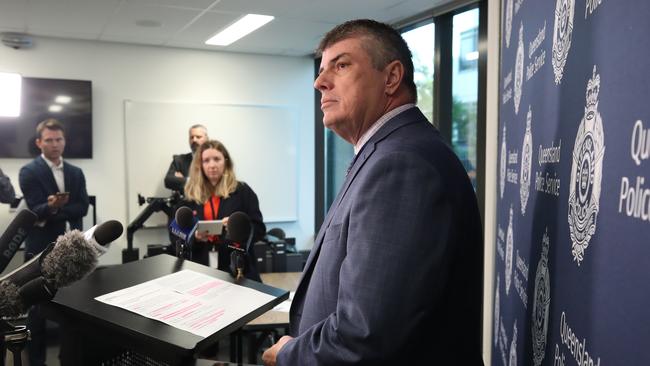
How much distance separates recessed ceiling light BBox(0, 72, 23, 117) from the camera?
504 centimetres

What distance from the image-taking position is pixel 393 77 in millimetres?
1209

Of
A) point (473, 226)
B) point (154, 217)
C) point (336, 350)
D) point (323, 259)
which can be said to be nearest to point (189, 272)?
point (323, 259)

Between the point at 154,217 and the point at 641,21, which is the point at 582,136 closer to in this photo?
the point at 641,21

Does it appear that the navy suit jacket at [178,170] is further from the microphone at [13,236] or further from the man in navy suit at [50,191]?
the microphone at [13,236]

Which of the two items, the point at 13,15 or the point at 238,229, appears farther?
the point at 13,15

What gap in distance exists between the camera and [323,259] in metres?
1.10

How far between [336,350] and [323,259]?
0.20 m

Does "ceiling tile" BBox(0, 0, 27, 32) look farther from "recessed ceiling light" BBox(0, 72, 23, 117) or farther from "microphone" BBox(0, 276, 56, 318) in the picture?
"microphone" BBox(0, 276, 56, 318)

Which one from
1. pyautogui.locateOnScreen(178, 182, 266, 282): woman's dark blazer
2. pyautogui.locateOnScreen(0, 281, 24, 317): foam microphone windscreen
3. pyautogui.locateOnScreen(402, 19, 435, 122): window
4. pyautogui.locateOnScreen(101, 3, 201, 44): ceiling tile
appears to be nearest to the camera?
pyautogui.locateOnScreen(0, 281, 24, 317): foam microphone windscreen

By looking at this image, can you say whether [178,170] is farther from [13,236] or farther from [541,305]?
[541,305]

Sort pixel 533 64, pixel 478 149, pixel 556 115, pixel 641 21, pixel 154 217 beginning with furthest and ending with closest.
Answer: pixel 154 217 < pixel 478 149 < pixel 533 64 < pixel 556 115 < pixel 641 21

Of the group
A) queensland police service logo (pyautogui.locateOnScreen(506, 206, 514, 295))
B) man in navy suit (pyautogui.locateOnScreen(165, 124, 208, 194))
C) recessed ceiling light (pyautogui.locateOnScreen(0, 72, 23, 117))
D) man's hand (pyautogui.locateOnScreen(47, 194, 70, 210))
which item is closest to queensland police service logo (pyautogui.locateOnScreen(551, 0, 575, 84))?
queensland police service logo (pyautogui.locateOnScreen(506, 206, 514, 295))

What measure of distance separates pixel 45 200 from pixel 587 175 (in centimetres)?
401

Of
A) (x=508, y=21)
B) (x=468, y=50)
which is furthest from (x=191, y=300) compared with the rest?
(x=468, y=50)
